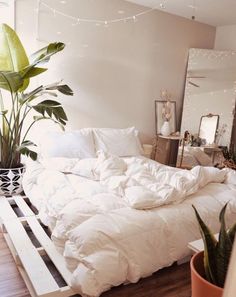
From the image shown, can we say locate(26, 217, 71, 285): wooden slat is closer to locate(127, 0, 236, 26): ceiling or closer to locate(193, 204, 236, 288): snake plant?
locate(193, 204, 236, 288): snake plant

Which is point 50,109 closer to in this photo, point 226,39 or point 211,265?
point 211,265

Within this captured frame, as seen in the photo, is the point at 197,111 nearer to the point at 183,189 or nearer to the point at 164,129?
the point at 164,129

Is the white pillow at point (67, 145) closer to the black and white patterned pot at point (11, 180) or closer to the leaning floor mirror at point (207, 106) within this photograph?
the black and white patterned pot at point (11, 180)

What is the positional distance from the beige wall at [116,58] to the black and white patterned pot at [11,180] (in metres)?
1.00

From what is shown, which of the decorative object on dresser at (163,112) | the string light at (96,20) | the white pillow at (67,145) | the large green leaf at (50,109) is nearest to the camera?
the large green leaf at (50,109)

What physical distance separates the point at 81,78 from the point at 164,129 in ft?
4.70

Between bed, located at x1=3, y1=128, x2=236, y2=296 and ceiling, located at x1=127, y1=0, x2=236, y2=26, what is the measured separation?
2149 mm

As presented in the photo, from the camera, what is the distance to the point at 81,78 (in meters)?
3.61

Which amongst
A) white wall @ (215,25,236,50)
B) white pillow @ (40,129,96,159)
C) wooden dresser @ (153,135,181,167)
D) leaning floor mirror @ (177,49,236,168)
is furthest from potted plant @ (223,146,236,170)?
white pillow @ (40,129,96,159)

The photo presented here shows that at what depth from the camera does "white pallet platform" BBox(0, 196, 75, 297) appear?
5.49 feet

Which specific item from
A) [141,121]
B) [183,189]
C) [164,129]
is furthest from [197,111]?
[183,189]

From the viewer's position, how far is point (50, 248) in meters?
2.03

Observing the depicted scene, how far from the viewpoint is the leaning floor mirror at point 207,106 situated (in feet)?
14.3

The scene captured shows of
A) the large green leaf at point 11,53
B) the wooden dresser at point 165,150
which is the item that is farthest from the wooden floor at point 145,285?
the wooden dresser at point 165,150
